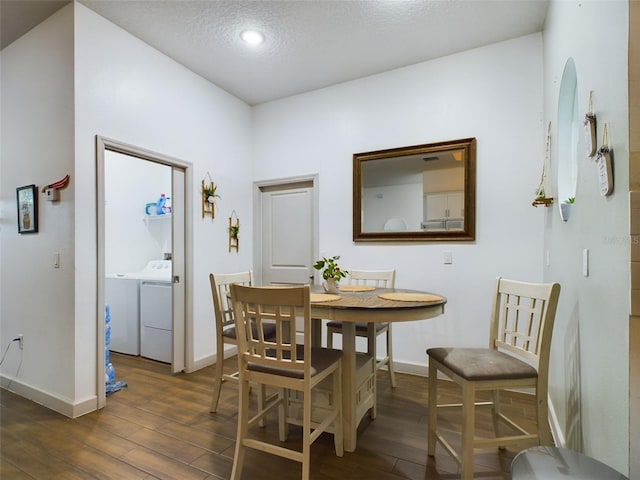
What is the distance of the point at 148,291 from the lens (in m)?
3.51

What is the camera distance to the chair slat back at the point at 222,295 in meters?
2.31

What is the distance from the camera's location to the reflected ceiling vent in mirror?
75.9 inches

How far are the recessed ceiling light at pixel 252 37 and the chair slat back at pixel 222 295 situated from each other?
195cm

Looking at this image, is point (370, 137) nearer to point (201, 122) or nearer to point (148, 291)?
point (201, 122)

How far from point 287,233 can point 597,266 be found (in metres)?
3.03

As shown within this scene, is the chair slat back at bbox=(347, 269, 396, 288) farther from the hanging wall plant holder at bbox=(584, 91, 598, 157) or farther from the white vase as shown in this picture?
the hanging wall plant holder at bbox=(584, 91, 598, 157)

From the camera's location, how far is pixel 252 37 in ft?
9.04

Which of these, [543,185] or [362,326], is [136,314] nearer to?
[362,326]

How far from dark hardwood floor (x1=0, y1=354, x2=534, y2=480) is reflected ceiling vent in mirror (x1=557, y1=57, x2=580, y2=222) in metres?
1.55

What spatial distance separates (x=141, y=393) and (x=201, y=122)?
8.41ft

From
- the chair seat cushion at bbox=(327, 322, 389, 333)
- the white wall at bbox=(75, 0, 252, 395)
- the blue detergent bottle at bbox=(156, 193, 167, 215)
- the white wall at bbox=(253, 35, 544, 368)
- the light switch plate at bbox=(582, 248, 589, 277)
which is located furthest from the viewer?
the blue detergent bottle at bbox=(156, 193, 167, 215)

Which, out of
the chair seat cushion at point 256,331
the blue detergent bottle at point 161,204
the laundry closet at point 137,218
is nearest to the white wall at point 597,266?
the chair seat cushion at point 256,331

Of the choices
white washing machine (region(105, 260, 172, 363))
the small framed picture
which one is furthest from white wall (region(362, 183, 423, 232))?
the small framed picture

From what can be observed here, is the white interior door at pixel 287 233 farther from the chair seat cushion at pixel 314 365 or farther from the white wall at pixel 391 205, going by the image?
the chair seat cushion at pixel 314 365
